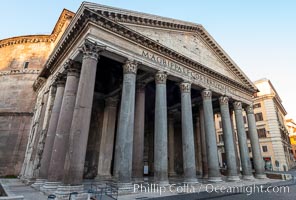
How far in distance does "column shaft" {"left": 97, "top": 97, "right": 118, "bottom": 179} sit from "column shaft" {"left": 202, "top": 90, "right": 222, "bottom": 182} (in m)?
6.96

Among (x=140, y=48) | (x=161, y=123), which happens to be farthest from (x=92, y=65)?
(x=161, y=123)

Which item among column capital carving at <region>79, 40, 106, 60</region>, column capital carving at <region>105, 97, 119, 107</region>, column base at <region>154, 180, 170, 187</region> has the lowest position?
column base at <region>154, 180, 170, 187</region>

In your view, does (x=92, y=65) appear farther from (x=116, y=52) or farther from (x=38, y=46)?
(x=38, y=46)

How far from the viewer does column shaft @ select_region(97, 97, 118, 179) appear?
1290 centimetres

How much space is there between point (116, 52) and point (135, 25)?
7.88 feet

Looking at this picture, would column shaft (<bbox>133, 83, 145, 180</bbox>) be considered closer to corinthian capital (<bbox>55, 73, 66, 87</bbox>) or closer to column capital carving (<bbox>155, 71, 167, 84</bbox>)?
column capital carving (<bbox>155, 71, 167, 84</bbox>)

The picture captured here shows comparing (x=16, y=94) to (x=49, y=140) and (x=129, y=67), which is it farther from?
(x=129, y=67)

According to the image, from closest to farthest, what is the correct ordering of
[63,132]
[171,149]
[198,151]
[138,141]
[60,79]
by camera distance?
[63,132] < [138,141] < [60,79] < [171,149] < [198,151]

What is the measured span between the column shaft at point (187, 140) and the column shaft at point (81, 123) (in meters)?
5.99

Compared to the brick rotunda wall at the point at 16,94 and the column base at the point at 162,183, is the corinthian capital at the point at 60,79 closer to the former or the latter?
the column base at the point at 162,183

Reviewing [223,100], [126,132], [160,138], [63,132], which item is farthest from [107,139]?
[223,100]

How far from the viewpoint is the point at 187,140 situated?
36.6ft

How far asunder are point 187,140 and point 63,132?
704 cm

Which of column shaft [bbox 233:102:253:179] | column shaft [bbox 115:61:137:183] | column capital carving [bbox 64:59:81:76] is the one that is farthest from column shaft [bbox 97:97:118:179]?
column shaft [bbox 233:102:253:179]
